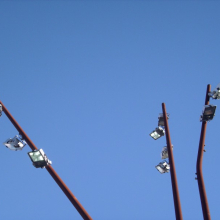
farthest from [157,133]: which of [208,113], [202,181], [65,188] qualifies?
[65,188]

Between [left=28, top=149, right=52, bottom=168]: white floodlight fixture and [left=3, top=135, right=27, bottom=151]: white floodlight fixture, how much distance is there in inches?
44.0

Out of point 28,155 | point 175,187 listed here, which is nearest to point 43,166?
point 28,155

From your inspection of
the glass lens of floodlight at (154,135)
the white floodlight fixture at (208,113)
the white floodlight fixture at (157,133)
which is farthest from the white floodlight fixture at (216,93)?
the glass lens of floodlight at (154,135)

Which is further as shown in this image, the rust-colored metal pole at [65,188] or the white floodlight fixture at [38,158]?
the white floodlight fixture at [38,158]

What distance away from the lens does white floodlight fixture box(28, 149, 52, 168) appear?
23.4 feet

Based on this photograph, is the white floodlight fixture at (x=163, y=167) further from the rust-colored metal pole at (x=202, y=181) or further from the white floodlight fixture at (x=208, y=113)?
the white floodlight fixture at (x=208, y=113)

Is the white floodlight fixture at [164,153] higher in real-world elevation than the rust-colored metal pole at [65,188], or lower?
lower

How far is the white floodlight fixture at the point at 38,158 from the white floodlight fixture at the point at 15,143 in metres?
1.12

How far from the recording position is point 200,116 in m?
8.82

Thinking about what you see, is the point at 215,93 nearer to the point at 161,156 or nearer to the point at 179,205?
the point at 161,156

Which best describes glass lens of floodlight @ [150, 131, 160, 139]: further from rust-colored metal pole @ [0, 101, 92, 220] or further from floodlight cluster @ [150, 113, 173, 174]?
rust-colored metal pole @ [0, 101, 92, 220]

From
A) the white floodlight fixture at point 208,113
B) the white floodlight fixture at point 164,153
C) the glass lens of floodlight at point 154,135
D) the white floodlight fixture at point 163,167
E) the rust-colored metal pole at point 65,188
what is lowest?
the white floodlight fixture at point 163,167

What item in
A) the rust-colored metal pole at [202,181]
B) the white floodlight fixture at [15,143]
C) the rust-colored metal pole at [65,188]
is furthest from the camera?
the white floodlight fixture at [15,143]

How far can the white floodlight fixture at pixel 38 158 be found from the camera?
714 cm
